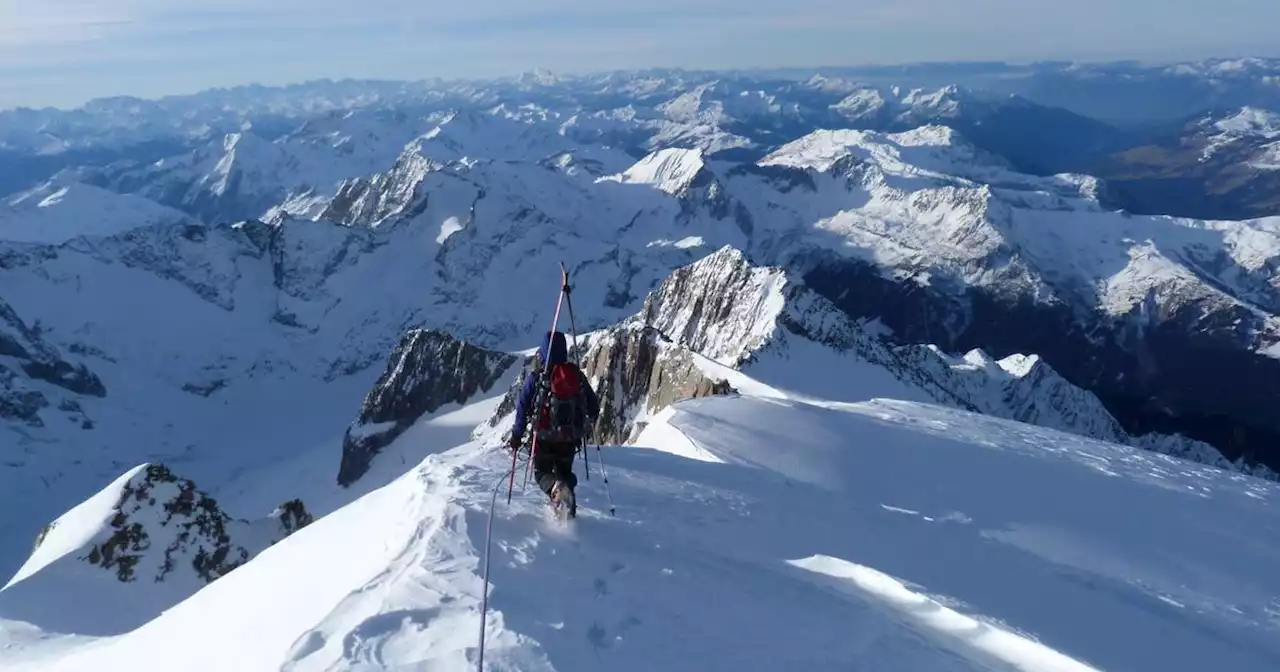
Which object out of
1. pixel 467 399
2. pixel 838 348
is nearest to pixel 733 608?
pixel 838 348

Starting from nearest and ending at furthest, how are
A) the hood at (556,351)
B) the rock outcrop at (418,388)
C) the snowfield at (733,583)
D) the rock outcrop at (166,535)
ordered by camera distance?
the snowfield at (733,583) < the hood at (556,351) < the rock outcrop at (166,535) < the rock outcrop at (418,388)

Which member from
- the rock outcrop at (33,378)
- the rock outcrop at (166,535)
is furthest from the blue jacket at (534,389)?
the rock outcrop at (33,378)

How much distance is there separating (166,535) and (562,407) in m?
29.7

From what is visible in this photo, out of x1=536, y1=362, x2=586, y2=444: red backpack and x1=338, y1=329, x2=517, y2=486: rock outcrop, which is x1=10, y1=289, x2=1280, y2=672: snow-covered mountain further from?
x1=338, y1=329, x2=517, y2=486: rock outcrop

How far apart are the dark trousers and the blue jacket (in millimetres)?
510

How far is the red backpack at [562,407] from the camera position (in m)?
13.0

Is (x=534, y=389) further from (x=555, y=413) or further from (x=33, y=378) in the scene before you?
(x=33, y=378)

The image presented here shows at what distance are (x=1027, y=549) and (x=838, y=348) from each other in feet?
175

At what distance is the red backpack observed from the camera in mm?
12992

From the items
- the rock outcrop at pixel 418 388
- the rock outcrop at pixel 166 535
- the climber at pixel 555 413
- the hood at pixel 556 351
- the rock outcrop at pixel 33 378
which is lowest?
the rock outcrop at pixel 33 378

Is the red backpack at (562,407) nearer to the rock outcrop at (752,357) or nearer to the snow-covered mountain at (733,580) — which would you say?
the snow-covered mountain at (733,580)

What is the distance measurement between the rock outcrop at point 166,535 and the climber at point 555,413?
26.3 meters

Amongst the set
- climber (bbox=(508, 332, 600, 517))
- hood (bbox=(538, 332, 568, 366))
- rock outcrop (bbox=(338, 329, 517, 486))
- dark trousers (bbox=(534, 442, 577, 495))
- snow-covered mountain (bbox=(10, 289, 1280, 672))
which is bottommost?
rock outcrop (bbox=(338, 329, 517, 486))

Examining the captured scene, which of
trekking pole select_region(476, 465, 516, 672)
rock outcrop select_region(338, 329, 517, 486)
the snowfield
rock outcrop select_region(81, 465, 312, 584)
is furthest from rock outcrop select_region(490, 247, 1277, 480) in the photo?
trekking pole select_region(476, 465, 516, 672)
